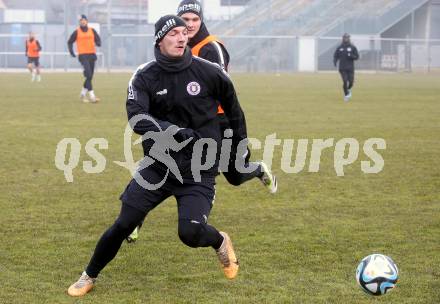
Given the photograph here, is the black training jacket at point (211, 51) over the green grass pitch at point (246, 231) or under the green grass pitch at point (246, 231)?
over

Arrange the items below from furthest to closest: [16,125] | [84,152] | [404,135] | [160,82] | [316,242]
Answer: [16,125], [404,135], [84,152], [316,242], [160,82]

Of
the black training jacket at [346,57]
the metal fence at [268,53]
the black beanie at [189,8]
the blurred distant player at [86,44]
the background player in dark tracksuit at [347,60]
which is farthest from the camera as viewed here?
the metal fence at [268,53]

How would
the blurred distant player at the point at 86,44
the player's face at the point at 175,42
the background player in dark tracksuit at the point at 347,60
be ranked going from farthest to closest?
the background player in dark tracksuit at the point at 347,60 < the blurred distant player at the point at 86,44 < the player's face at the point at 175,42

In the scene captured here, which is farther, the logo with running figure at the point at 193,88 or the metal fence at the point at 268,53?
the metal fence at the point at 268,53

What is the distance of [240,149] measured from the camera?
672cm

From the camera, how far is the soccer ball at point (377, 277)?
545cm

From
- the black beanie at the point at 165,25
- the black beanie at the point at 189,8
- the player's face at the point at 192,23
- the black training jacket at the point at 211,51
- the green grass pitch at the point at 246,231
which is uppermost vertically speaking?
the black beanie at the point at 189,8

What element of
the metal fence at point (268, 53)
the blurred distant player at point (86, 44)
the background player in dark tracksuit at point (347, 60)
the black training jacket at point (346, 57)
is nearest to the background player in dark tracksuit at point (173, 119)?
the blurred distant player at point (86, 44)

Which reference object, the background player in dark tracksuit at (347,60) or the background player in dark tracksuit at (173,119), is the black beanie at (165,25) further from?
the background player in dark tracksuit at (347,60)

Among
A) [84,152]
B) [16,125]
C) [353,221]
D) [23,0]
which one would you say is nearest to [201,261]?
[353,221]

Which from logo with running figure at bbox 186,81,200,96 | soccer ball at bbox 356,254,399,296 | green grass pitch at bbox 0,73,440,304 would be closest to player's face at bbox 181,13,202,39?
logo with running figure at bbox 186,81,200,96

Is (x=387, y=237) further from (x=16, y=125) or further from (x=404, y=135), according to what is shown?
(x=16, y=125)

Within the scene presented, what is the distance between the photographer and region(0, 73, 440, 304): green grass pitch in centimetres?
610

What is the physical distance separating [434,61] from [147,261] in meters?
46.7
